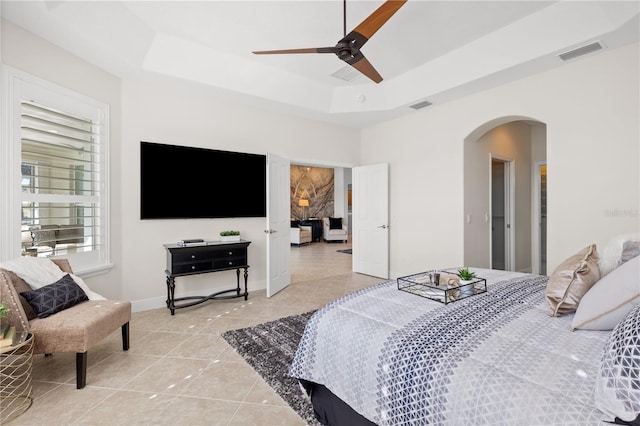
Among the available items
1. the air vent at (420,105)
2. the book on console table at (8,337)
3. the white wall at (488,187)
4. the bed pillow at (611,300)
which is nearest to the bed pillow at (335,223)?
the white wall at (488,187)

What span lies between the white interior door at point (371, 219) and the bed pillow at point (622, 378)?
439 centimetres

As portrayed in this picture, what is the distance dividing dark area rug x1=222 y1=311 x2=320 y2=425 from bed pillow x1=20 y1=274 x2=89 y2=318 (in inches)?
49.2

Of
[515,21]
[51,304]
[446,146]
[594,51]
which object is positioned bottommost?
[51,304]

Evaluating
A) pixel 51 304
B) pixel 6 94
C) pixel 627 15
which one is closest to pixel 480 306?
pixel 51 304

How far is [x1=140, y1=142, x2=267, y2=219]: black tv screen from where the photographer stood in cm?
375

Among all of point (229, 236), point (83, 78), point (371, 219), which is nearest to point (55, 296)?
point (229, 236)

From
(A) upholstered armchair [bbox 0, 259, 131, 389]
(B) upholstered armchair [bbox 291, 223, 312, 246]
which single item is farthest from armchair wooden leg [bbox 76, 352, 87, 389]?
(B) upholstered armchair [bbox 291, 223, 312, 246]

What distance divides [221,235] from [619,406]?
394 cm

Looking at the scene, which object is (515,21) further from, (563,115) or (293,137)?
(293,137)

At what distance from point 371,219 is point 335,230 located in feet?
17.3

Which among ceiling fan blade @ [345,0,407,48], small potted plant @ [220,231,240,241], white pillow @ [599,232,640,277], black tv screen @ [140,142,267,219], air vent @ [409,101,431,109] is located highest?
air vent @ [409,101,431,109]

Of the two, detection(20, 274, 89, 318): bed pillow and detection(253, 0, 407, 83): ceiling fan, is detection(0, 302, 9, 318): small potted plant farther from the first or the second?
detection(253, 0, 407, 83): ceiling fan

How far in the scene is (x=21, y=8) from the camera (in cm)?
242

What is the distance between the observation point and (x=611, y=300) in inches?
48.3
